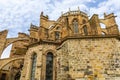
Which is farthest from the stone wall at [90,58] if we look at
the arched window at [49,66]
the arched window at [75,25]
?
the arched window at [75,25]

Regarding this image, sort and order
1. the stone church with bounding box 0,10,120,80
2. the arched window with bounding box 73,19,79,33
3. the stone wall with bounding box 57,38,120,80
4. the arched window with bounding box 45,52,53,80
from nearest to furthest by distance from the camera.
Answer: the stone wall with bounding box 57,38,120,80
the stone church with bounding box 0,10,120,80
the arched window with bounding box 45,52,53,80
the arched window with bounding box 73,19,79,33

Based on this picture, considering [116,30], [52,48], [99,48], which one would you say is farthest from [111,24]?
[99,48]

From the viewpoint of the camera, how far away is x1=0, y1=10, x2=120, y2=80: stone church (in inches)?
414

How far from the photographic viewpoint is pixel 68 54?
36.8ft

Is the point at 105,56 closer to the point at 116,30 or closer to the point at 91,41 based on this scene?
the point at 91,41

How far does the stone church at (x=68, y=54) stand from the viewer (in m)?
10.5

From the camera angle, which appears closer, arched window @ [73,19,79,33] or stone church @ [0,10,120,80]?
stone church @ [0,10,120,80]

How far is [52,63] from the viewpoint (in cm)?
1471

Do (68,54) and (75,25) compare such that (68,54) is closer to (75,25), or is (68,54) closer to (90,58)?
(90,58)

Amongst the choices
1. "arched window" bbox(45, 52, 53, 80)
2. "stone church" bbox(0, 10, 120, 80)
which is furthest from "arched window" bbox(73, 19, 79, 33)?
"arched window" bbox(45, 52, 53, 80)

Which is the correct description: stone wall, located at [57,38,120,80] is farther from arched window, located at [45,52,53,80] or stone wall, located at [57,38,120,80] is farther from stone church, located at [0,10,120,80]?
arched window, located at [45,52,53,80]

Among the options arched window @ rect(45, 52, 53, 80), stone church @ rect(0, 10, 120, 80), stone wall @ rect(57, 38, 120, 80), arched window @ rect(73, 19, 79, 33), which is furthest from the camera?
arched window @ rect(73, 19, 79, 33)

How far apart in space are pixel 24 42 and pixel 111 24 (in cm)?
1116

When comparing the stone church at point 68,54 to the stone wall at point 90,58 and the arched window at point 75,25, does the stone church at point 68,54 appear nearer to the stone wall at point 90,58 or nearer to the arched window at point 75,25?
the stone wall at point 90,58
